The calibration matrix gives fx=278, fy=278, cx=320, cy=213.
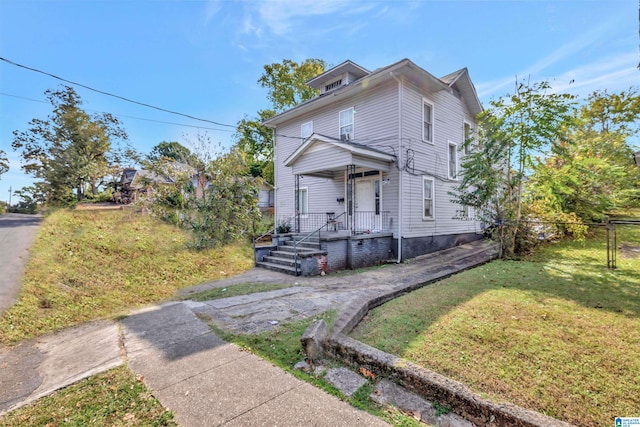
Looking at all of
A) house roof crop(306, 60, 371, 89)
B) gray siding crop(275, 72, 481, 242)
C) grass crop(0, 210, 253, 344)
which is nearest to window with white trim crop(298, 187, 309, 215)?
gray siding crop(275, 72, 481, 242)

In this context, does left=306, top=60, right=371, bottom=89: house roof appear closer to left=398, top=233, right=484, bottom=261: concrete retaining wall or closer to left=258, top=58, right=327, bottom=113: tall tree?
left=398, top=233, right=484, bottom=261: concrete retaining wall

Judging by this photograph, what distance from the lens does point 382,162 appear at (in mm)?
10234

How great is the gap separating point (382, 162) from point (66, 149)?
22.0m

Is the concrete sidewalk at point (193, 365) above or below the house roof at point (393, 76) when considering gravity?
below

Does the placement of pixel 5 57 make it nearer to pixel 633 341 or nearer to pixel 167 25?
pixel 167 25

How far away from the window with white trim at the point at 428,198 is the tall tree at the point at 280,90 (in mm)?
13575

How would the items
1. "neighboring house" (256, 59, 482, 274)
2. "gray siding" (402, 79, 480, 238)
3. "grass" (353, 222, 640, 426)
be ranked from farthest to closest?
"gray siding" (402, 79, 480, 238) → "neighboring house" (256, 59, 482, 274) → "grass" (353, 222, 640, 426)

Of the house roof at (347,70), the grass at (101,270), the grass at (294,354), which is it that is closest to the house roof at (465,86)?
the house roof at (347,70)

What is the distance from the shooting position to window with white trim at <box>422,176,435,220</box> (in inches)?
437

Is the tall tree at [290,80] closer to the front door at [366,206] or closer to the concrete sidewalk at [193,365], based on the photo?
the front door at [366,206]

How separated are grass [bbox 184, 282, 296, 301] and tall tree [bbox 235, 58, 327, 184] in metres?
15.7

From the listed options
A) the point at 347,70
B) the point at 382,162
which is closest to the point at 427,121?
the point at 382,162

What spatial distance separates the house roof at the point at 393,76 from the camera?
32.1 ft

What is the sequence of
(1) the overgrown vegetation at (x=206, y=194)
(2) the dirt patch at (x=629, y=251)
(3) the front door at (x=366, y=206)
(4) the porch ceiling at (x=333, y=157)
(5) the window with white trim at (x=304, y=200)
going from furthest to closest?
(5) the window with white trim at (x=304, y=200) → (1) the overgrown vegetation at (x=206, y=194) → (3) the front door at (x=366, y=206) → (4) the porch ceiling at (x=333, y=157) → (2) the dirt patch at (x=629, y=251)
